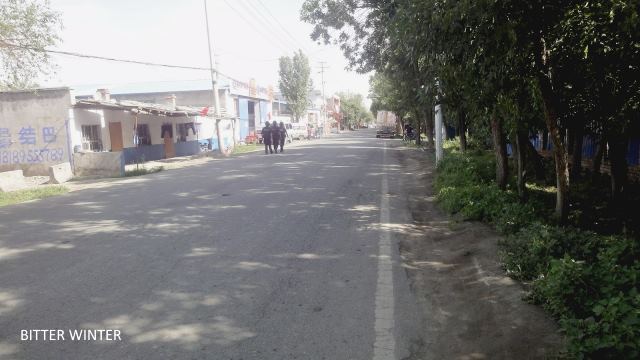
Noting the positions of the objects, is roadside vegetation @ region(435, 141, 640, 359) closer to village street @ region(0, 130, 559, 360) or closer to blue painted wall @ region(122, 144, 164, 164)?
village street @ region(0, 130, 559, 360)

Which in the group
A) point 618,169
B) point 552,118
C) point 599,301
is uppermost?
point 552,118

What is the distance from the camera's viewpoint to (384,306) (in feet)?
14.9

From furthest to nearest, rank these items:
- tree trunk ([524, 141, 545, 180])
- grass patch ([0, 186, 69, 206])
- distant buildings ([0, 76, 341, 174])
Answer: distant buildings ([0, 76, 341, 174]), tree trunk ([524, 141, 545, 180]), grass patch ([0, 186, 69, 206])

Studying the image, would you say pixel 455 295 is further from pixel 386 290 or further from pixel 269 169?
pixel 269 169

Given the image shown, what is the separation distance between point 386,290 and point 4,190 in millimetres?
14689

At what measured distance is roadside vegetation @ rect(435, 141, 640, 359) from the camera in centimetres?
309

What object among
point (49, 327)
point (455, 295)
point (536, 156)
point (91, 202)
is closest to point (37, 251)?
point (49, 327)

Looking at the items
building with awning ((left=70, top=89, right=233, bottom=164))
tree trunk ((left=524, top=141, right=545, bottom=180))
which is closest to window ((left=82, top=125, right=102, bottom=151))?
building with awning ((left=70, top=89, right=233, bottom=164))

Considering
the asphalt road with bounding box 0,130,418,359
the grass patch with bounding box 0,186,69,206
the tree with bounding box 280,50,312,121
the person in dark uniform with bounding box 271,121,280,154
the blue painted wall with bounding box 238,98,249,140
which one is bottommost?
the asphalt road with bounding box 0,130,418,359

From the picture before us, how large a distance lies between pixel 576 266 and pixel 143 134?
84.5 ft

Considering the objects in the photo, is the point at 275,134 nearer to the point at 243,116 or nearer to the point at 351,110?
the point at 243,116

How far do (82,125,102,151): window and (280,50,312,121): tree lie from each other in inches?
1978

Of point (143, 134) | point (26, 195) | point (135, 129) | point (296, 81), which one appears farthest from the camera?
point (296, 81)

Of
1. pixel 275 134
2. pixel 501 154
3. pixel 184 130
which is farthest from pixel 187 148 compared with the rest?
pixel 501 154
